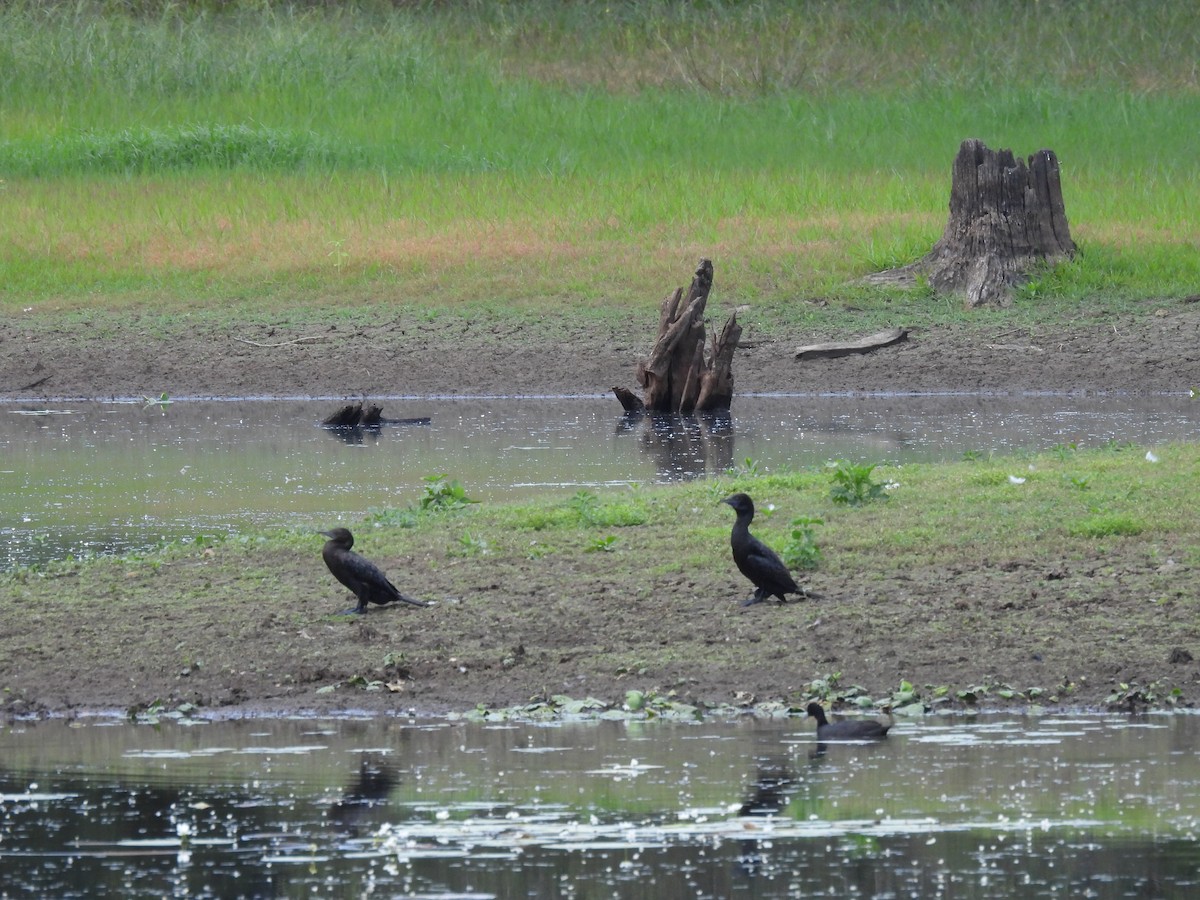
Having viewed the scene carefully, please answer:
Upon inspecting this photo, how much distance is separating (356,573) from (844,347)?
12.2 m

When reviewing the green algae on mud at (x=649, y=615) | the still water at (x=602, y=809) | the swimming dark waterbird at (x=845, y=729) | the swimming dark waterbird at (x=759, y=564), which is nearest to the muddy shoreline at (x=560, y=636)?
the green algae on mud at (x=649, y=615)

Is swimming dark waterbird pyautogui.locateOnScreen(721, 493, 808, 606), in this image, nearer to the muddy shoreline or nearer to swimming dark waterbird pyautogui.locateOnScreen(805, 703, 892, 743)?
the muddy shoreline

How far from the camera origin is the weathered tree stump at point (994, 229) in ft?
70.4

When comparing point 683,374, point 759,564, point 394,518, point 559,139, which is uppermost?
point 559,139

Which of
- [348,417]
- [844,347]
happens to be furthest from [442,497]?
[844,347]

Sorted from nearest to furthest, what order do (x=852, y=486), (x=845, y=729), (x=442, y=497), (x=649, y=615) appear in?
(x=845, y=729)
(x=649, y=615)
(x=852, y=486)
(x=442, y=497)

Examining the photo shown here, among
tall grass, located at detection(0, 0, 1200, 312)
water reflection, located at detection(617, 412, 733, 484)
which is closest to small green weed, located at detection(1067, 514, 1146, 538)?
water reflection, located at detection(617, 412, 733, 484)

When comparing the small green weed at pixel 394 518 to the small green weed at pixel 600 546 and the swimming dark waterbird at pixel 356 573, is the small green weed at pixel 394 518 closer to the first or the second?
the small green weed at pixel 600 546

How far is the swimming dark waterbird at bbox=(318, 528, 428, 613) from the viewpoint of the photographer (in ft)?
30.8

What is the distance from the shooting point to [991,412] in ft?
61.9

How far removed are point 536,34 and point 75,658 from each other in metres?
29.5

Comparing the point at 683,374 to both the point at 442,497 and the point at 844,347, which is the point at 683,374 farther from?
the point at 442,497

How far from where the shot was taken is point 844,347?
21.0m

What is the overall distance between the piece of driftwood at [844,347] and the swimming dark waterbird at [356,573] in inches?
467
